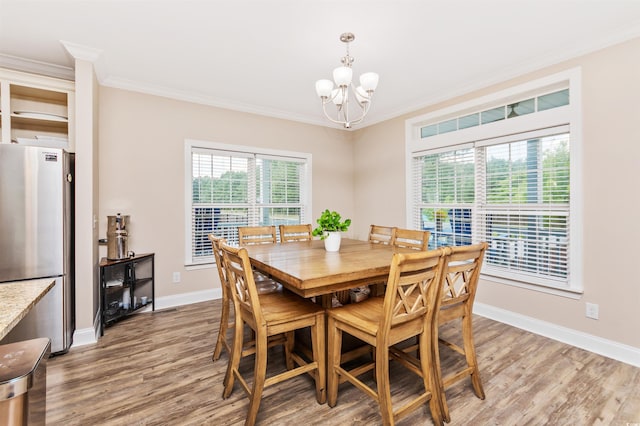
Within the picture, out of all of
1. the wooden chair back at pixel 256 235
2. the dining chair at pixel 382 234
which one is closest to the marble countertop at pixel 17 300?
the wooden chair back at pixel 256 235

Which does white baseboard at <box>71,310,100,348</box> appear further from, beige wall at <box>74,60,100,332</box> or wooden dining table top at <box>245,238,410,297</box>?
wooden dining table top at <box>245,238,410,297</box>

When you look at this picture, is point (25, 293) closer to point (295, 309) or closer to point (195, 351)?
point (295, 309)

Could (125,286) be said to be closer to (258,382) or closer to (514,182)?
(258,382)

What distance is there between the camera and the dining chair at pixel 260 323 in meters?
1.69

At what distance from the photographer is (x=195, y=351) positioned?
2.61 metres

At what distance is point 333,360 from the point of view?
187 cm

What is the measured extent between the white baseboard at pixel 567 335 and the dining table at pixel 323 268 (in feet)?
5.43

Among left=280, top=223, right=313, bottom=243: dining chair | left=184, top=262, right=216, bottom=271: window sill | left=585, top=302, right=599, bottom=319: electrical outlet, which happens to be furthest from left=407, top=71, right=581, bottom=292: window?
left=184, top=262, right=216, bottom=271: window sill

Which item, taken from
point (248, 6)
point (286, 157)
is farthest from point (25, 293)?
point (286, 157)

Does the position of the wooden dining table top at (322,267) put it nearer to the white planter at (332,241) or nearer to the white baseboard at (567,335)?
the white planter at (332,241)

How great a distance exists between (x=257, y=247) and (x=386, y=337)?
165cm

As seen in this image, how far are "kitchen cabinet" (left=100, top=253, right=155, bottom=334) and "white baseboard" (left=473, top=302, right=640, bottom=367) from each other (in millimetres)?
3868

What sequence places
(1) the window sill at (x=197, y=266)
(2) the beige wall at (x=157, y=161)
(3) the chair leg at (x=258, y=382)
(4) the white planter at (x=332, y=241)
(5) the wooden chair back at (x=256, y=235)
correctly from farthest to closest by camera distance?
(1) the window sill at (x=197, y=266) < (2) the beige wall at (x=157, y=161) < (5) the wooden chair back at (x=256, y=235) < (4) the white planter at (x=332, y=241) < (3) the chair leg at (x=258, y=382)

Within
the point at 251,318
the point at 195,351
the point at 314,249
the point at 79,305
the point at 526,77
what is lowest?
the point at 195,351
